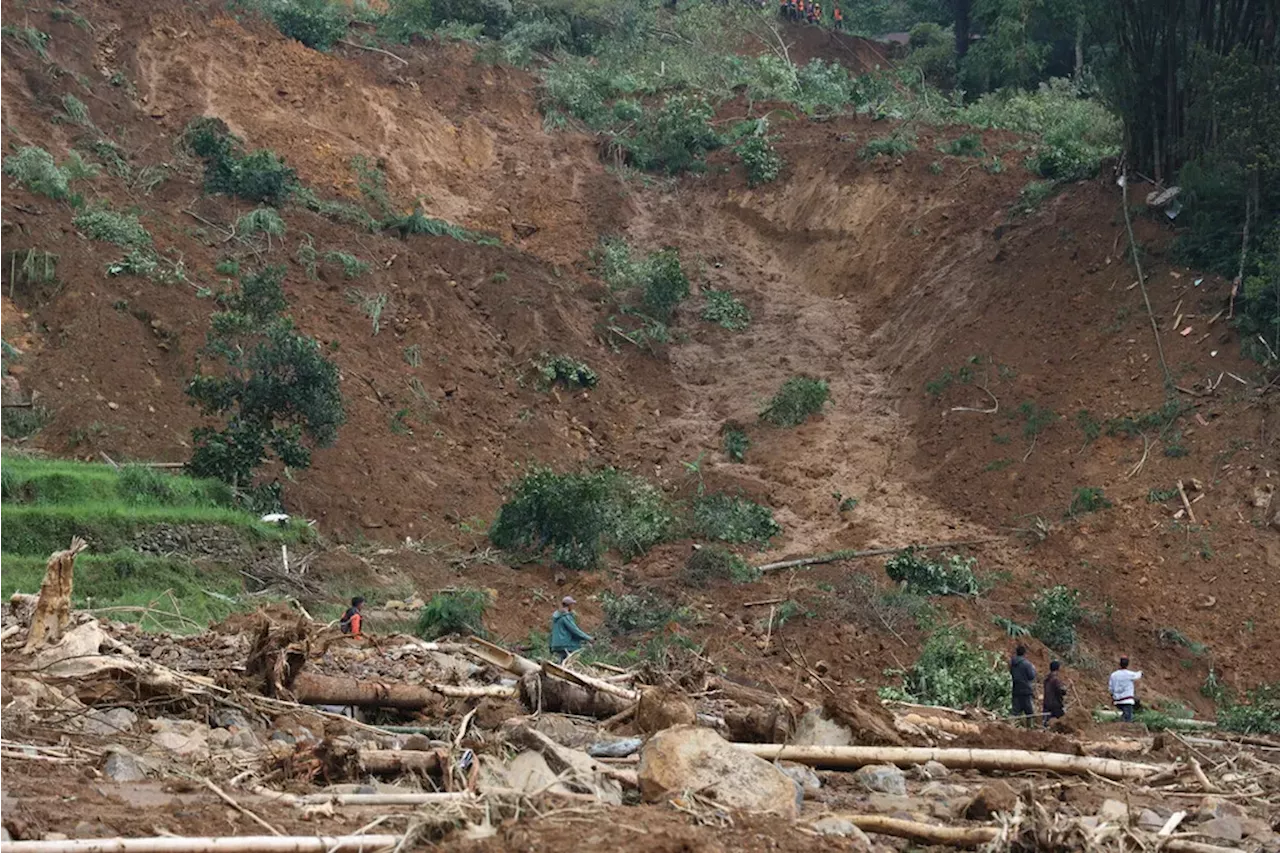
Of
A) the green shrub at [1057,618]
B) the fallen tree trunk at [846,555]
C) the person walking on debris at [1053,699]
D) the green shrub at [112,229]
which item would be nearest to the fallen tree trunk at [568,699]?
Result: the person walking on debris at [1053,699]

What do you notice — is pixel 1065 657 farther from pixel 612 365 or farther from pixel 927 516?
pixel 612 365

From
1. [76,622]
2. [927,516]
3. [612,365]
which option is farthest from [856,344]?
[76,622]

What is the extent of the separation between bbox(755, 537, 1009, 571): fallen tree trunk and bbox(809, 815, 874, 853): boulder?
1106 cm

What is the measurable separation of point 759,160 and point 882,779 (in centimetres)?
2142

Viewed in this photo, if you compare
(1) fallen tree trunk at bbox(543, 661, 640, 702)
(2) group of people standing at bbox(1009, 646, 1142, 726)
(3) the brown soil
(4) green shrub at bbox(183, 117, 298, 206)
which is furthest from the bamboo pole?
(4) green shrub at bbox(183, 117, 298, 206)

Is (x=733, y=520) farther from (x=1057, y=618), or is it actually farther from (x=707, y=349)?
(x=707, y=349)

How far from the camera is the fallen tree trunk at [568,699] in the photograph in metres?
9.27

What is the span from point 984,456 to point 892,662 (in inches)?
245

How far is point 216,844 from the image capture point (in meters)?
5.80

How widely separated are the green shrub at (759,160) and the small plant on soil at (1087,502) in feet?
36.7

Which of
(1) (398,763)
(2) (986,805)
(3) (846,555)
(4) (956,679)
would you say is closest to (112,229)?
(3) (846,555)

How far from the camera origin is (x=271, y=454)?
18.3 meters

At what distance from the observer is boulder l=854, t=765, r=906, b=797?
Result: 26.5 ft

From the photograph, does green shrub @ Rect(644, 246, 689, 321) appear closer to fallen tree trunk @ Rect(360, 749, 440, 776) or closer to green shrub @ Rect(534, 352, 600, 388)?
green shrub @ Rect(534, 352, 600, 388)
